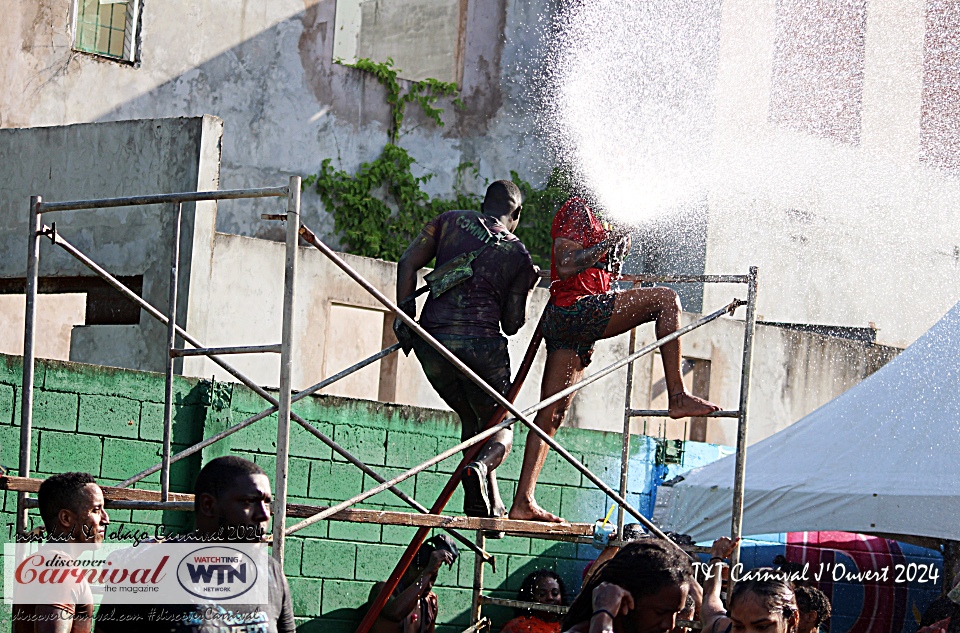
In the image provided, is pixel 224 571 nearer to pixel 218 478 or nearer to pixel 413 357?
pixel 218 478

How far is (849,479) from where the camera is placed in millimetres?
8352

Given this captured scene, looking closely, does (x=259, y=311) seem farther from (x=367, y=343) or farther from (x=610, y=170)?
(x=610, y=170)

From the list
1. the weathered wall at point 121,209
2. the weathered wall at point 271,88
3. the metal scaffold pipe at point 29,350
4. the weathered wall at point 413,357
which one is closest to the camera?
the metal scaffold pipe at point 29,350

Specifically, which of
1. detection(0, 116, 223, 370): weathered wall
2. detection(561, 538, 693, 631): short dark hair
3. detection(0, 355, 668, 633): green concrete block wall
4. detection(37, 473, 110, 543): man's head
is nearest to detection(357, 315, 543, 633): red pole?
detection(0, 355, 668, 633): green concrete block wall

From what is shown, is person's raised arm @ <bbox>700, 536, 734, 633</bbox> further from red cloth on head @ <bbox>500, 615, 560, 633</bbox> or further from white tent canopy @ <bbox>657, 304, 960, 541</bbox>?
red cloth on head @ <bbox>500, 615, 560, 633</bbox>

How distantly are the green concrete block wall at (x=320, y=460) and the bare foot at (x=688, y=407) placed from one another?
2725 mm

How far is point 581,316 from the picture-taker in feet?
21.1

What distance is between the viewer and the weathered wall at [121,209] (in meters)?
9.29

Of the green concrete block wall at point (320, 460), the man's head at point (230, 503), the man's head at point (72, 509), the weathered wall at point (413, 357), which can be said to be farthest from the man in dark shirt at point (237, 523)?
the weathered wall at point (413, 357)

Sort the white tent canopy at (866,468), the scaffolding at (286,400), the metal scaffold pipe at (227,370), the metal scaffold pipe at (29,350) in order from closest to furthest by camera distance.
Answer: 1. the scaffolding at (286,400)
2. the metal scaffold pipe at (29,350)
3. the metal scaffold pipe at (227,370)
4. the white tent canopy at (866,468)

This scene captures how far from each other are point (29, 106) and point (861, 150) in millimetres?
8930

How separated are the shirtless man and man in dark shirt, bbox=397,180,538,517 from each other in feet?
0.58

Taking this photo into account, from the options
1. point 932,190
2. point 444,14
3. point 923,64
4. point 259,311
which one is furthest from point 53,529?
point 923,64

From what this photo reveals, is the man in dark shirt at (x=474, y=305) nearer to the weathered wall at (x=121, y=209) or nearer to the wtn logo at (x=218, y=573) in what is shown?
the wtn logo at (x=218, y=573)
